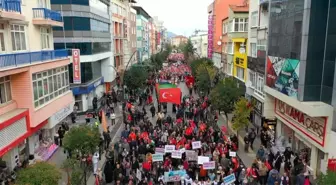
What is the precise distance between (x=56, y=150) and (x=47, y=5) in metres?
10.7

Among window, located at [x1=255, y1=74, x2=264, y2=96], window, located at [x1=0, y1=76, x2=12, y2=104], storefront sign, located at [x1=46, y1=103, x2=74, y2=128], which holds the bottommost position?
storefront sign, located at [x1=46, y1=103, x2=74, y2=128]

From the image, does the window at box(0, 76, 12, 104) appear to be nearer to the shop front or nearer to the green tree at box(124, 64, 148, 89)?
the shop front

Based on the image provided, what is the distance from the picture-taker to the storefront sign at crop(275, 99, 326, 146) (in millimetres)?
17308

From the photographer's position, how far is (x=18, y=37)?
62.5 feet

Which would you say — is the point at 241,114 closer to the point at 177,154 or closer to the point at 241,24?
the point at 177,154

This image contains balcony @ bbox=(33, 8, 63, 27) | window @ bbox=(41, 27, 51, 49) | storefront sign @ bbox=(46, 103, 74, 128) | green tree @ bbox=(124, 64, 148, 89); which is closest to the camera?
balcony @ bbox=(33, 8, 63, 27)

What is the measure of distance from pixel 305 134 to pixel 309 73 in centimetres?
400

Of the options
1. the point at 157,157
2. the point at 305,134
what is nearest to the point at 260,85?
the point at 305,134

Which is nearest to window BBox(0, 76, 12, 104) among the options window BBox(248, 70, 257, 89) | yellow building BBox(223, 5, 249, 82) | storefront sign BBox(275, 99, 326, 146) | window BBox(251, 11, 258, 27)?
storefront sign BBox(275, 99, 326, 146)

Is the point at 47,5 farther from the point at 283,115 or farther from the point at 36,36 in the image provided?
the point at 283,115

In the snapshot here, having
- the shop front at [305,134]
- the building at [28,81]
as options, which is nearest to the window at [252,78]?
the shop front at [305,134]

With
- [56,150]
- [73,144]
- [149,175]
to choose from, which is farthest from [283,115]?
[56,150]

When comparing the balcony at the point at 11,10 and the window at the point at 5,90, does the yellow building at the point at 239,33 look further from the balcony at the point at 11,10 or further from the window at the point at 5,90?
the window at the point at 5,90

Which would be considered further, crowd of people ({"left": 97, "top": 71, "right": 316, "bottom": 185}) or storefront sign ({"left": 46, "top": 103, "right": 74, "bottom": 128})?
storefront sign ({"left": 46, "top": 103, "right": 74, "bottom": 128})
